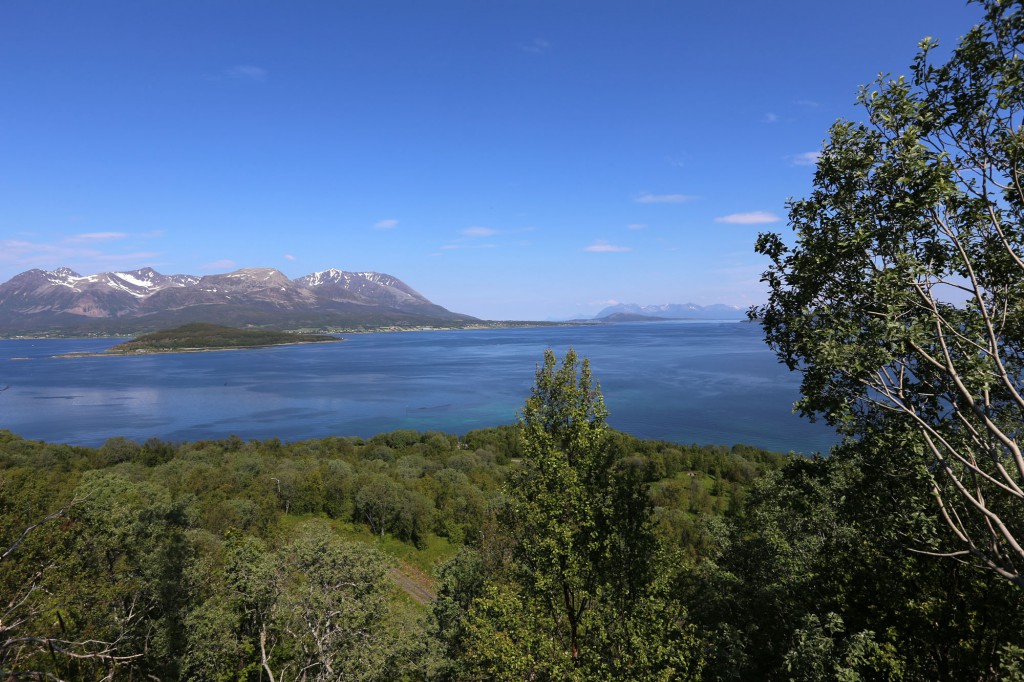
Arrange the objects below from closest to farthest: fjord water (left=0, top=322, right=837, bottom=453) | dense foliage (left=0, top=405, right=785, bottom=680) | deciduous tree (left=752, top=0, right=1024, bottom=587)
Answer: deciduous tree (left=752, top=0, right=1024, bottom=587) → dense foliage (left=0, top=405, right=785, bottom=680) → fjord water (left=0, top=322, right=837, bottom=453)

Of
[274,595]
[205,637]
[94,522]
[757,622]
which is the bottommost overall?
[757,622]

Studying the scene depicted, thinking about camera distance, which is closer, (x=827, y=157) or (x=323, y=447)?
(x=827, y=157)

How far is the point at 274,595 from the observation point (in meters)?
18.3

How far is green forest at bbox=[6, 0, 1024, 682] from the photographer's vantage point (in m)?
7.23

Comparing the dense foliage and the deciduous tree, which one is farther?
the dense foliage

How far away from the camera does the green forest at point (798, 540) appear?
7234 millimetres

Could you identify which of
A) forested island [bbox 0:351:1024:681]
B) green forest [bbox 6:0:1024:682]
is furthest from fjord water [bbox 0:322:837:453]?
green forest [bbox 6:0:1024:682]

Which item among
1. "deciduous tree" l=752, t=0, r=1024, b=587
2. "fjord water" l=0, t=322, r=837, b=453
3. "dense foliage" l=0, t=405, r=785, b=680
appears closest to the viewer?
"deciduous tree" l=752, t=0, r=1024, b=587

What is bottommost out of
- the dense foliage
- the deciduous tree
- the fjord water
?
the fjord water

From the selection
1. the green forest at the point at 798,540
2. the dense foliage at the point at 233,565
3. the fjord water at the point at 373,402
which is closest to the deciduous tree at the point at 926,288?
the green forest at the point at 798,540

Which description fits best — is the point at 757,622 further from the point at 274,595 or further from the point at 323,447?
the point at 323,447

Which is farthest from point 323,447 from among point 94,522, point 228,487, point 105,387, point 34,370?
point 34,370

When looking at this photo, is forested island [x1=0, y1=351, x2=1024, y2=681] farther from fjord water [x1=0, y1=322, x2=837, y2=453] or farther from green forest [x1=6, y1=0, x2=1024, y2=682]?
fjord water [x1=0, y1=322, x2=837, y2=453]

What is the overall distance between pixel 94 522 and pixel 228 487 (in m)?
30.3
